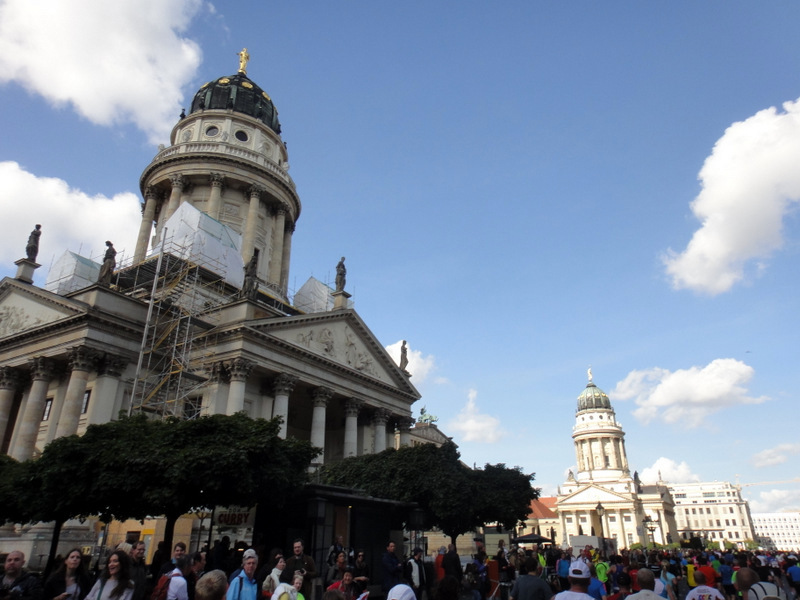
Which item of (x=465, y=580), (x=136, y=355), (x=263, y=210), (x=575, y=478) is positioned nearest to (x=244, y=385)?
(x=136, y=355)

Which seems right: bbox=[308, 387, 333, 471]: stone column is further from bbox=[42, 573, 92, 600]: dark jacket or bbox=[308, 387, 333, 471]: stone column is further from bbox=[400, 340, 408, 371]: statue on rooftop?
bbox=[42, 573, 92, 600]: dark jacket

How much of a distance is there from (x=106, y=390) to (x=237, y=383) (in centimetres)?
586

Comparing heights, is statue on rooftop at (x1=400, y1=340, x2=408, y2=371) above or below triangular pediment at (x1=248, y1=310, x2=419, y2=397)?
above

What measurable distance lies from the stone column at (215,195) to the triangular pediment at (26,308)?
14.5 m

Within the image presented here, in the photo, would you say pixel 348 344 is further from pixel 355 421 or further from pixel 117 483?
pixel 117 483

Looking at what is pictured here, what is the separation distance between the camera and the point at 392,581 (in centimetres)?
1260

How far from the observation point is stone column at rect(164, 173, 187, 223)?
1714 inches

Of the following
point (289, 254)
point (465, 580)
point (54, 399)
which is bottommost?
point (465, 580)

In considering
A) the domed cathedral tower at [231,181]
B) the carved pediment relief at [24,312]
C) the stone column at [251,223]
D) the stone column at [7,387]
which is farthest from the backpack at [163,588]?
the stone column at [251,223]

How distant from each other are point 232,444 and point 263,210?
32578 mm

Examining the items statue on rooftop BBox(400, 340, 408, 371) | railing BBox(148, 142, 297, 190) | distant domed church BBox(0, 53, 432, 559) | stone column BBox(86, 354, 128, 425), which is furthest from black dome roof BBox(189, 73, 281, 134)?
stone column BBox(86, 354, 128, 425)

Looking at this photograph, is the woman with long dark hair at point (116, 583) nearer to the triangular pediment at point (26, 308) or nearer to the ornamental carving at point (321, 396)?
the triangular pediment at point (26, 308)

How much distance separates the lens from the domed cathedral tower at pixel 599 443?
115m

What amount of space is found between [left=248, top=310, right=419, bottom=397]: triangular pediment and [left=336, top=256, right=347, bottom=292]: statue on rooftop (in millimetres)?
2118
